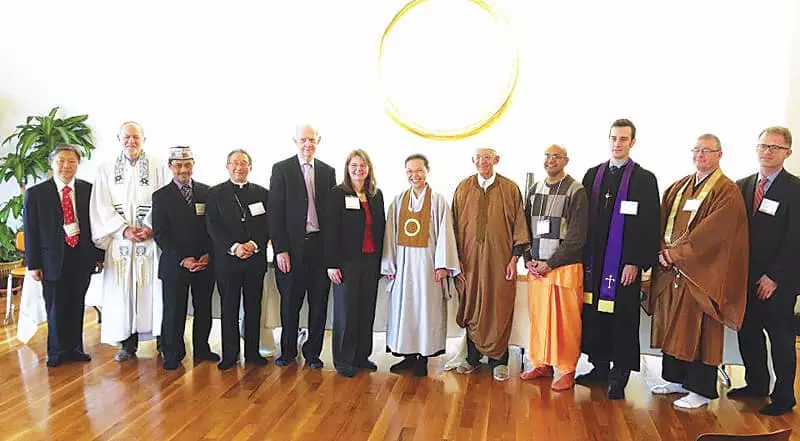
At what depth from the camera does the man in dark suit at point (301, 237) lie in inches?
156

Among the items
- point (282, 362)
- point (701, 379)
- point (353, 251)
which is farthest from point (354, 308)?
point (701, 379)

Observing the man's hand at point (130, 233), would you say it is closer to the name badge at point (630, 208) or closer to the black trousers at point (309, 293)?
the black trousers at point (309, 293)

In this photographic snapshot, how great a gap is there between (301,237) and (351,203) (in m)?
0.39

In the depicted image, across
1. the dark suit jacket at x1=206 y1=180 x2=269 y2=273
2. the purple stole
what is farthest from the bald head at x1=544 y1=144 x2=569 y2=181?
the dark suit jacket at x1=206 y1=180 x2=269 y2=273

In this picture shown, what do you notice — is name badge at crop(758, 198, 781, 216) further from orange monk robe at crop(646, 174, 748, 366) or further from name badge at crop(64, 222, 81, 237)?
name badge at crop(64, 222, 81, 237)

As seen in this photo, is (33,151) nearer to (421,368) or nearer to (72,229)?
(72,229)

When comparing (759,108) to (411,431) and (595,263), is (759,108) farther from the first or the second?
(411,431)

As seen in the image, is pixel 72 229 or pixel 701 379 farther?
pixel 72 229

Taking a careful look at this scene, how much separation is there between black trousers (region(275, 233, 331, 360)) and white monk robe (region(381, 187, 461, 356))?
0.41 metres

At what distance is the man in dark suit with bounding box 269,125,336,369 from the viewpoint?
3952mm

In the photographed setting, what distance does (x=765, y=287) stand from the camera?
11.2 feet

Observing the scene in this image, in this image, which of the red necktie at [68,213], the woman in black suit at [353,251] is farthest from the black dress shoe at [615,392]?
the red necktie at [68,213]

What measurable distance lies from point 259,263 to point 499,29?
2.70m

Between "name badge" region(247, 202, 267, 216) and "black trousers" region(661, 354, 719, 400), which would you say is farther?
"name badge" region(247, 202, 267, 216)
